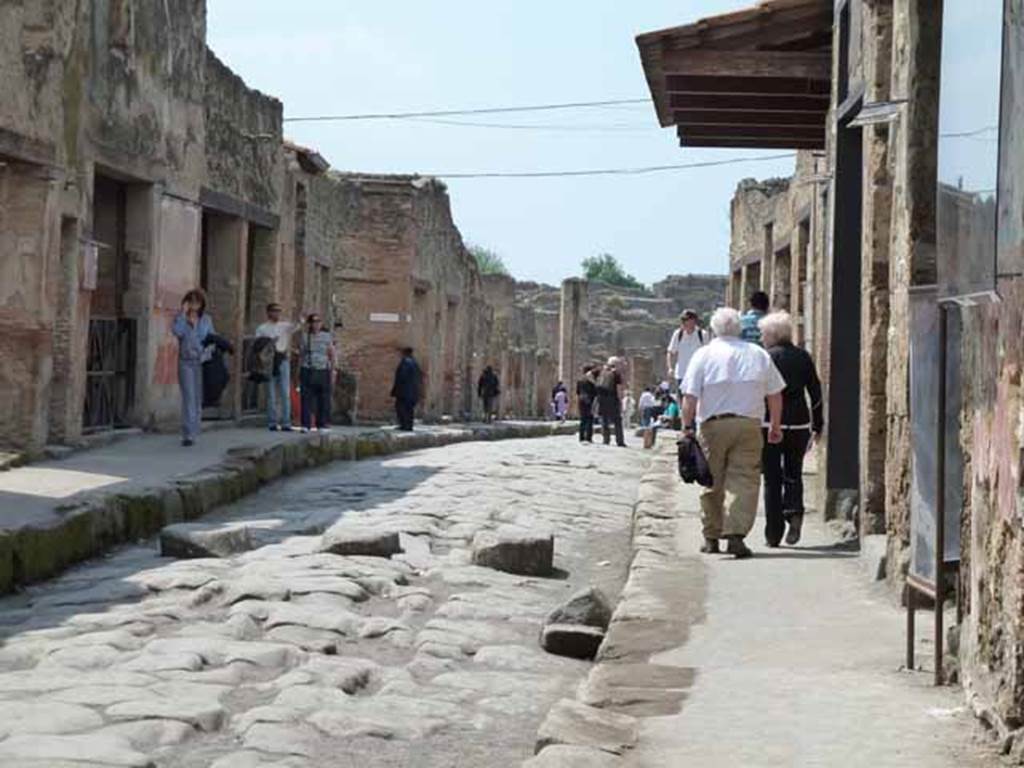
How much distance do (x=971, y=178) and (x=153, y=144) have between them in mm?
12754

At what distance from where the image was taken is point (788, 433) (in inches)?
407

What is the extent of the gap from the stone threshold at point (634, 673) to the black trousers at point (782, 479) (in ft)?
1.96

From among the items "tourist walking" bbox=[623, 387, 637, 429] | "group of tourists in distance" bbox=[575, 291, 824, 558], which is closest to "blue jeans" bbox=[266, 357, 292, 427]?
"group of tourists in distance" bbox=[575, 291, 824, 558]

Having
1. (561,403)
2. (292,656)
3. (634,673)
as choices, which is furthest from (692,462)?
(561,403)

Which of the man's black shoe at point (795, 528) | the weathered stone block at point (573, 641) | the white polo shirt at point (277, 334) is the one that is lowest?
the weathered stone block at point (573, 641)

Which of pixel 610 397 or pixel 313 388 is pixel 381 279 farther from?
pixel 313 388

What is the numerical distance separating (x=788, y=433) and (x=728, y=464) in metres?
0.79

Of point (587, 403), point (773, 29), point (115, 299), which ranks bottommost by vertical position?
point (587, 403)

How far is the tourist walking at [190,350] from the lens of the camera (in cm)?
1549

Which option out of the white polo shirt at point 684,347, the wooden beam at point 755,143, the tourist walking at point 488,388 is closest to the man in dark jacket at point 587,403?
the white polo shirt at point 684,347

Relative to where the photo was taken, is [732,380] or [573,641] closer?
[573,641]

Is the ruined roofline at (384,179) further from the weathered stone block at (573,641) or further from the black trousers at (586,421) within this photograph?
the weathered stone block at (573,641)

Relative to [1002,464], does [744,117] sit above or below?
above

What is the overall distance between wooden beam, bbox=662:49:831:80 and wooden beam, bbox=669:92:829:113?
1278mm
